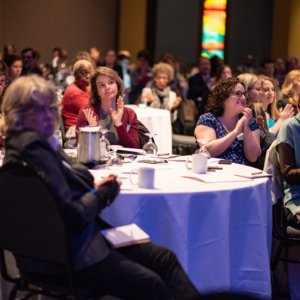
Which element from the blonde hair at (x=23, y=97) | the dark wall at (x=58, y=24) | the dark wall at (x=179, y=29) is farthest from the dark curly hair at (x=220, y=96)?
the dark wall at (x=179, y=29)

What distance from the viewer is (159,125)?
7.94 meters

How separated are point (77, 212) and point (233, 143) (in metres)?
2.28

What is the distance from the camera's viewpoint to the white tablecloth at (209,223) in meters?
3.50

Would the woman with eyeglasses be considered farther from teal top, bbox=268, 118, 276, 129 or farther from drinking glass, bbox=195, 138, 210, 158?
teal top, bbox=268, 118, 276, 129

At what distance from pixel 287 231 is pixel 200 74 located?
7617 millimetres

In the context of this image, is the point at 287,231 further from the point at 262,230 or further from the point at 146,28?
the point at 146,28

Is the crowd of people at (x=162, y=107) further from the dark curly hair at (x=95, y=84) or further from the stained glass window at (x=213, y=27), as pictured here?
the stained glass window at (x=213, y=27)

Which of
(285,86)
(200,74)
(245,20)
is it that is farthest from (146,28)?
(285,86)

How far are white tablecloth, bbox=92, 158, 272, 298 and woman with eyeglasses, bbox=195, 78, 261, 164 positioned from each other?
39.7 inches

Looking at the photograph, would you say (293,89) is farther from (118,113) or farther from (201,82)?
(201,82)

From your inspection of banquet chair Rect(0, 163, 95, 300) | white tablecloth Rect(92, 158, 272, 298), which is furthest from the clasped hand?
banquet chair Rect(0, 163, 95, 300)

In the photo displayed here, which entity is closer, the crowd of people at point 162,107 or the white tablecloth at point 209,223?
the crowd of people at point 162,107

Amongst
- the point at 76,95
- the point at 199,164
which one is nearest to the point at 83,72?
the point at 76,95

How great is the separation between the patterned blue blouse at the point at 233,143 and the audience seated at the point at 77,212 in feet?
6.28
